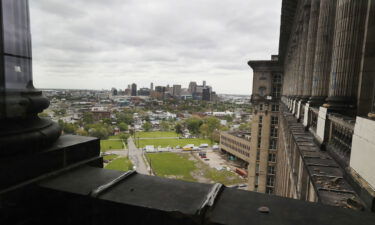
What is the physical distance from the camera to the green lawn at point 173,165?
2596 inches

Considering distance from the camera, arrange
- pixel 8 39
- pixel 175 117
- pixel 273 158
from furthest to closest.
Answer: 1. pixel 175 117
2. pixel 273 158
3. pixel 8 39

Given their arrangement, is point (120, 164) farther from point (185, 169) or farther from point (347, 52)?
point (347, 52)

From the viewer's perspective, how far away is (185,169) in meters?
70.3

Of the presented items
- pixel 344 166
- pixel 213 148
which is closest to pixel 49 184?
pixel 344 166

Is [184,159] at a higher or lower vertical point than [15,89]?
lower

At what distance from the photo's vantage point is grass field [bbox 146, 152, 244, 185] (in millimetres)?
63625

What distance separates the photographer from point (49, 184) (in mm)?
2279

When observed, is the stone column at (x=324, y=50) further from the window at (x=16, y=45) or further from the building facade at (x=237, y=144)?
the building facade at (x=237, y=144)

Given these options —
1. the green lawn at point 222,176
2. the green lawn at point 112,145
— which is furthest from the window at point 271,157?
the green lawn at point 112,145

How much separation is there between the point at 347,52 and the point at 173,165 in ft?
230

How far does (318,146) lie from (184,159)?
249ft

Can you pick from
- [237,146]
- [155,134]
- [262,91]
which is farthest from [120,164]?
[155,134]

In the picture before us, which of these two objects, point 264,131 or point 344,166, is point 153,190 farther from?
point 264,131

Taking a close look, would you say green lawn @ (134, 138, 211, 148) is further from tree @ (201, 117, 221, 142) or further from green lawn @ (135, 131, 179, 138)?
green lawn @ (135, 131, 179, 138)
